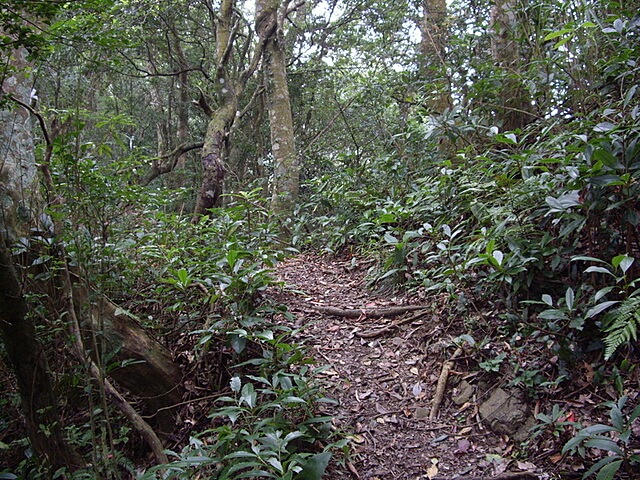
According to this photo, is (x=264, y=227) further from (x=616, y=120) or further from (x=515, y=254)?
(x=616, y=120)

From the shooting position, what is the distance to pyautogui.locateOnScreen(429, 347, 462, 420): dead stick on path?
9.00ft

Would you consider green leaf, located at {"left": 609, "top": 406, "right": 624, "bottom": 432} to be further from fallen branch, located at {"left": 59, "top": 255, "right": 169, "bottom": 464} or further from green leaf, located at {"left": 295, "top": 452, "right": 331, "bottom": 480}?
fallen branch, located at {"left": 59, "top": 255, "right": 169, "bottom": 464}

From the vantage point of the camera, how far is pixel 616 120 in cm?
303

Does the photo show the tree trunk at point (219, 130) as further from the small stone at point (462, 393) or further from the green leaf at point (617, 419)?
the green leaf at point (617, 419)

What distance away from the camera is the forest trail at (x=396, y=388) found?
2.36 metres

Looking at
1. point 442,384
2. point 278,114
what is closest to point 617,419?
point 442,384

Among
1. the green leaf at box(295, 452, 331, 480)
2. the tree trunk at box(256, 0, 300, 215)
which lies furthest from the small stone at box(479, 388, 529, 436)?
the tree trunk at box(256, 0, 300, 215)

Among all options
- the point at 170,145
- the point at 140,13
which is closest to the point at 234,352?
the point at 140,13

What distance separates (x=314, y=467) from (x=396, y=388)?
1.14 metres

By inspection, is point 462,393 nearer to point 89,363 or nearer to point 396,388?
point 396,388

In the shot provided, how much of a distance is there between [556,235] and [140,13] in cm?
748

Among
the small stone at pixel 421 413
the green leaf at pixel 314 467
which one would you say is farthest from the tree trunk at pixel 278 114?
the green leaf at pixel 314 467

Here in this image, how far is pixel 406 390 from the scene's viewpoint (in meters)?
2.96

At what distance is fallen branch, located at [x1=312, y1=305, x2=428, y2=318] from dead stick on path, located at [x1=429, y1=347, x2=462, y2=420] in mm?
693
